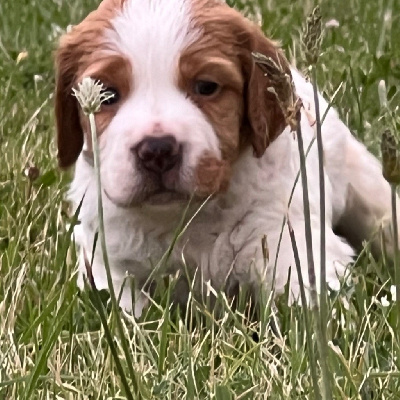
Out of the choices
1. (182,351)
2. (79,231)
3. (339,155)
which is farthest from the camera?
(339,155)

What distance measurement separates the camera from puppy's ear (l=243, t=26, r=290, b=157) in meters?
3.37

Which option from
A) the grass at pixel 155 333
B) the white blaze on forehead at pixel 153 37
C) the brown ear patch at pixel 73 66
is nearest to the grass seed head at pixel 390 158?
the grass at pixel 155 333

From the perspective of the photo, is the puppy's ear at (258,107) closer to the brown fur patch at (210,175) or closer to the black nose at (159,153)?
the brown fur patch at (210,175)

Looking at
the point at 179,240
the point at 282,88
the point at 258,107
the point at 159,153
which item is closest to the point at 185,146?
the point at 159,153

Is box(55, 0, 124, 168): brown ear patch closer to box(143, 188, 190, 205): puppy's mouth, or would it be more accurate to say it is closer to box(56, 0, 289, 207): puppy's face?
box(56, 0, 289, 207): puppy's face

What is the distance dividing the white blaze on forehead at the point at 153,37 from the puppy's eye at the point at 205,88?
10 cm

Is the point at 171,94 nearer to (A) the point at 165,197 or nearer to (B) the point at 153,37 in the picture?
(B) the point at 153,37

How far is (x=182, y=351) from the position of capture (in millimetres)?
2637

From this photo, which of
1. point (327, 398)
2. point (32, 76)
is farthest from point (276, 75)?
point (32, 76)

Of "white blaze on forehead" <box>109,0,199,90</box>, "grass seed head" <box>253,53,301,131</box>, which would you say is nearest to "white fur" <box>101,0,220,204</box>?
"white blaze on forehead" <box>109,0,199,90</box>

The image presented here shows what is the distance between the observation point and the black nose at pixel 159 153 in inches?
119

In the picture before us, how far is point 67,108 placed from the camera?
11.8ft

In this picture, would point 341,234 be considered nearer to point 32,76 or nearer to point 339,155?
point 339,155

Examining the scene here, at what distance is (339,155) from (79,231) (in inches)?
44.1
